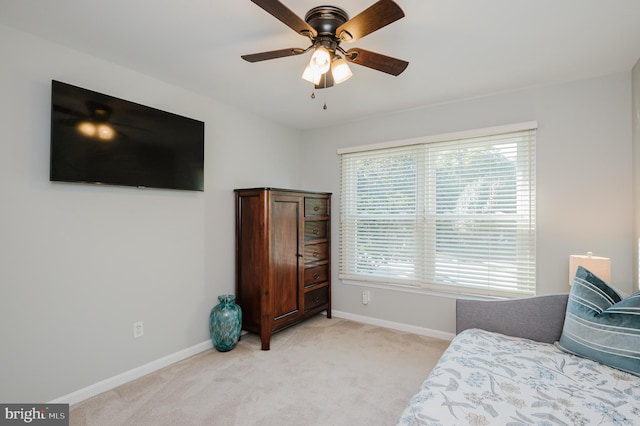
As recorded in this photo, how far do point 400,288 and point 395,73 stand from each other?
7.75 feet

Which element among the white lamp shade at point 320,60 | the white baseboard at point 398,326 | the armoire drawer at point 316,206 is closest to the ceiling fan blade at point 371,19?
the white lamp shade at point 320,60

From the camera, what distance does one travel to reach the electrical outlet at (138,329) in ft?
8.13

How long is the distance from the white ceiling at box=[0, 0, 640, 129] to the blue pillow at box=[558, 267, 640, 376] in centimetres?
153

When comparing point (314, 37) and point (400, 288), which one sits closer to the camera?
point (314, 37)

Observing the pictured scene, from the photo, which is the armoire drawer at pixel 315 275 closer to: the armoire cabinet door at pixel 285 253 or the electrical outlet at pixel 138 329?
the armoire cabinet door at pixel 285 253

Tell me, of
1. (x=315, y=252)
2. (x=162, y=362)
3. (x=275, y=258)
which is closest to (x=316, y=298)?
(x=315, y=252)

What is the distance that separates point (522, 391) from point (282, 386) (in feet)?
5.16

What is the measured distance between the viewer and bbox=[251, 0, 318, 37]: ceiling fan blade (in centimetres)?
131

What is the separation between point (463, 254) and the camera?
313 centimetres

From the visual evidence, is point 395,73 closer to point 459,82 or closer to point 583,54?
point 459,82

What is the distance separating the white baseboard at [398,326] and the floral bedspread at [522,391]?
4.69 feet

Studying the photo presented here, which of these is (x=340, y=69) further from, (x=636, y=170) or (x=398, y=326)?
(x=398, y=326)

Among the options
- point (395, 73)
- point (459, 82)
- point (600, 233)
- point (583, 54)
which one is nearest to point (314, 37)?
point (395, 73)

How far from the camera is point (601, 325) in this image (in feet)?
5.53
